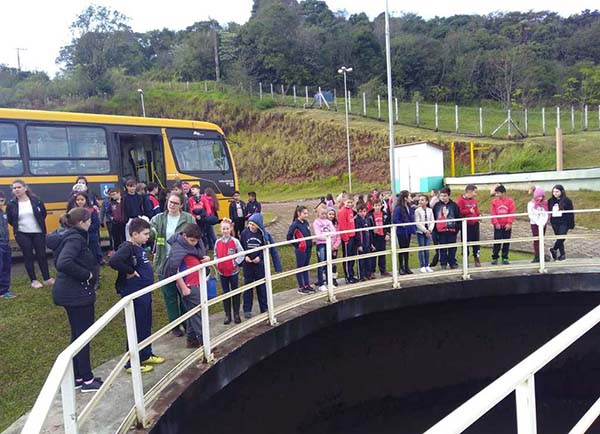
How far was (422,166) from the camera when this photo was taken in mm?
19859

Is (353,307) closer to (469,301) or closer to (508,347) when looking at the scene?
(469,301)

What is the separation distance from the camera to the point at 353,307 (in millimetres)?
6938

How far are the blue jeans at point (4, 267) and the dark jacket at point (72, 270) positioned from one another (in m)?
3.32

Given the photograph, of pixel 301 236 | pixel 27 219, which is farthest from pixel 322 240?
pixel 27 219

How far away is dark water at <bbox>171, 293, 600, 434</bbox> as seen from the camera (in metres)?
6.63

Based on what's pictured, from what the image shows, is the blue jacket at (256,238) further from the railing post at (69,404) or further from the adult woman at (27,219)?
the railing post at (69,404)

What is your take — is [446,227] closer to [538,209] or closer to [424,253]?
[424,253]

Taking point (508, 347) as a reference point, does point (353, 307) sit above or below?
above

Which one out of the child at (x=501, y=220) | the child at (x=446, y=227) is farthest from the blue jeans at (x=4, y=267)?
the child at (x=501, y=220)

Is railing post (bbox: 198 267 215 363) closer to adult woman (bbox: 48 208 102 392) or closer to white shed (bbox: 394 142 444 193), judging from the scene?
adult woman (bbox: 48 208 102 392)

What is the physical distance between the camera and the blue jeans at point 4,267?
6.86 meters

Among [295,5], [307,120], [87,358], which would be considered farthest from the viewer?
[295,5]

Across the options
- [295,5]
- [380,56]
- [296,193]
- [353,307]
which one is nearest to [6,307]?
[353,307]

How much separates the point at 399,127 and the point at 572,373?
24.2 meters
